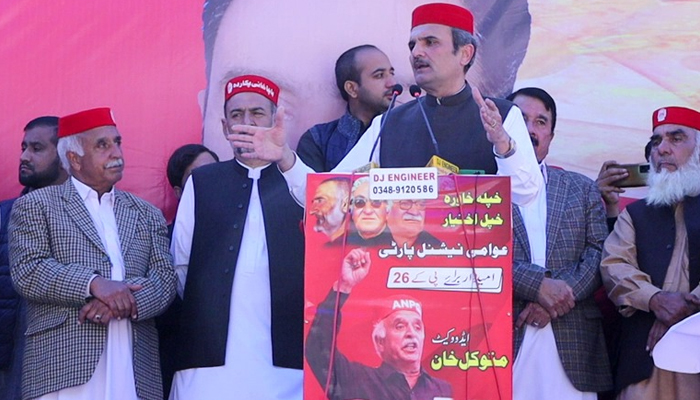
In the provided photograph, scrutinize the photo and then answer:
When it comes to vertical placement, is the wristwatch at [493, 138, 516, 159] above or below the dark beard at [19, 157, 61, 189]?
below

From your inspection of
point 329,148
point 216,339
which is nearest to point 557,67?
point 329,148

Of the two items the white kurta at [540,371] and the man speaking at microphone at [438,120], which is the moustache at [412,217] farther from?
the white kurta at [540,371]

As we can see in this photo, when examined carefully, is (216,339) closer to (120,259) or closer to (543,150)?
(120,259)

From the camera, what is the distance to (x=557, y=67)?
605 cm

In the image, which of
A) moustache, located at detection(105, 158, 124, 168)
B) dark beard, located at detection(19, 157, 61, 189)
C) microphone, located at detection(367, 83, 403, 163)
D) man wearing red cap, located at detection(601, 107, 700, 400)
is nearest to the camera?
microphone, located at detection(367, 83, 403, 163)

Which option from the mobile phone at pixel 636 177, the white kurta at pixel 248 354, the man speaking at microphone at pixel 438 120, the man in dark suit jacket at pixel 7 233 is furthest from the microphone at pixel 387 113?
the man in dark suit jacket at pixel 7 233

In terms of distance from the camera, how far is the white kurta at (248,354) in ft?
15.9

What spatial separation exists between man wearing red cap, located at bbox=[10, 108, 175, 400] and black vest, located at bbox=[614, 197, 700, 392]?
2041mm

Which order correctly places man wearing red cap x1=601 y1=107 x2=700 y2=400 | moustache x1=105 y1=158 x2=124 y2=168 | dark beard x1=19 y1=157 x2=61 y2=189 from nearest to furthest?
man wearing red cap x1=601 y1=107 x2=700 y2=400 → moustache x1=105 y1=158 x2=124 y2=168 → dark beard x1=19 y1=157 x2=61 y2=189

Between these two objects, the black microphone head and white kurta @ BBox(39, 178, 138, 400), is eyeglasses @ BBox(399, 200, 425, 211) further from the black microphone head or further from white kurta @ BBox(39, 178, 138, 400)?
white kurta @ BBox(39, 178, 138, 400)

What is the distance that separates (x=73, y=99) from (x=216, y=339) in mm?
1745

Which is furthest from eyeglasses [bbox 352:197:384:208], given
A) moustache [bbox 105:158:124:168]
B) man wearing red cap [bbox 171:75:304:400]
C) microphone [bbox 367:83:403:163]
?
moustache [bbox 105:158:124:168]

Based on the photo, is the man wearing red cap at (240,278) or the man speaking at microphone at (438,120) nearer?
the man speaking at microphone at (438,120)

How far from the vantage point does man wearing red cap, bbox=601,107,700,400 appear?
4.80m
